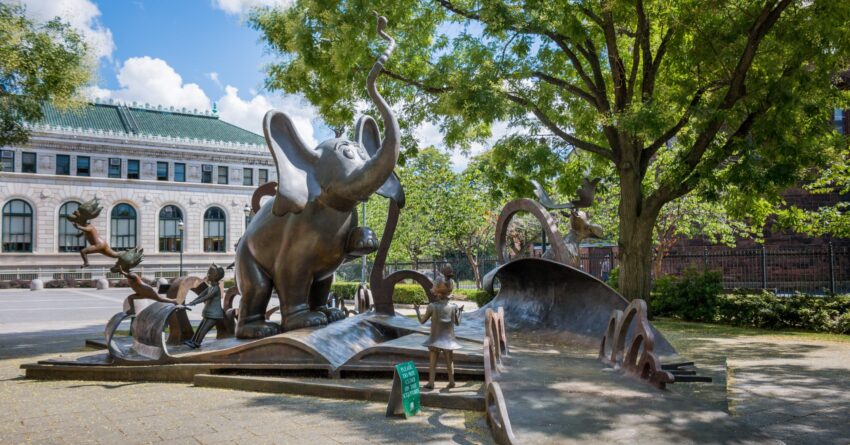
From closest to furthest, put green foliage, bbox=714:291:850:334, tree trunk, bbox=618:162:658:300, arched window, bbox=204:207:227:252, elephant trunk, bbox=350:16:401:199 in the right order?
elephant trunk, bbox=350:16:401:199 < tree trunk, bbox=618:162:658:300 < green foliage, bbox=714:291:850:334 < arched window, bbox=204:207:227:252

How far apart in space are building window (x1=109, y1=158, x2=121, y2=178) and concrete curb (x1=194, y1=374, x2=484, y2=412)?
45393 millimetres

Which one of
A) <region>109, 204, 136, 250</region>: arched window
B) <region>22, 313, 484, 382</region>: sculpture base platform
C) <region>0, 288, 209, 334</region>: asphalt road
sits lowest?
<region>0, 288, 209, 334</region>: asphalt road

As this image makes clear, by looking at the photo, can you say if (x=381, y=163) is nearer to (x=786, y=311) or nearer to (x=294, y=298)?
(x=294, y=298)

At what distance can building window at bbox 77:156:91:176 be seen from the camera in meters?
45.3

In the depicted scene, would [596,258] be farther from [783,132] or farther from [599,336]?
[599,336]

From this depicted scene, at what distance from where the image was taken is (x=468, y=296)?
79.6 ft

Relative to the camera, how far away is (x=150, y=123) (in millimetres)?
50594

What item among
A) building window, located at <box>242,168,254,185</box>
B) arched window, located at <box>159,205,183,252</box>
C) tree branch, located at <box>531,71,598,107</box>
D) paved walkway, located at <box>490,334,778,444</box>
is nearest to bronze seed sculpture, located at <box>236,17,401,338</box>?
paved walkway, located at <box>490,334,778,444</box>

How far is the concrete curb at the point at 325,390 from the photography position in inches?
204

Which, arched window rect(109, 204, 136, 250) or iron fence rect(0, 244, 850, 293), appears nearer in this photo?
iron fence rect(0, 244, 850, 293)

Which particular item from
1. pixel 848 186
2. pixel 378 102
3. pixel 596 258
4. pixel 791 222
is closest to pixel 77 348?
pixel 378 102

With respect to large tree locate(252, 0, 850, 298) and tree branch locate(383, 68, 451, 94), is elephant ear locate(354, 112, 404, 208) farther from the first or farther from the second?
tree branch locate(383, 68, 451, 94)

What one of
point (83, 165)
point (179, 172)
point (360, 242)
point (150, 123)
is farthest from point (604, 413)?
point (150, 123)

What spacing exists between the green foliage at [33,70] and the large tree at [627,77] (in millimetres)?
4096
